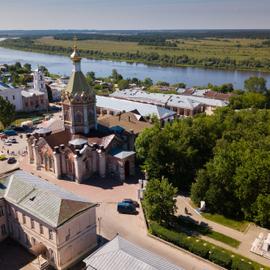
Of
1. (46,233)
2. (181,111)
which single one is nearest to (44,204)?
(46,233)

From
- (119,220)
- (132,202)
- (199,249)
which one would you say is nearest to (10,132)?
(132,202)

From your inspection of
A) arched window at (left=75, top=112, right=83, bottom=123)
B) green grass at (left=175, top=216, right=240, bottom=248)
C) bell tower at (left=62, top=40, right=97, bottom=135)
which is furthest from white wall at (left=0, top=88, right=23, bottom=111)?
green grass at (left=175, top=216, right=240, bottom=248)

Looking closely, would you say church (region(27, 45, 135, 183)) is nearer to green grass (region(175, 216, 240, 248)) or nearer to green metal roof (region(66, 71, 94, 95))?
green metal roof (region(66, 71, 94, 95))

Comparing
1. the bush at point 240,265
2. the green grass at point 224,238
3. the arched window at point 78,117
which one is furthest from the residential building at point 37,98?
the bush at point 240,265

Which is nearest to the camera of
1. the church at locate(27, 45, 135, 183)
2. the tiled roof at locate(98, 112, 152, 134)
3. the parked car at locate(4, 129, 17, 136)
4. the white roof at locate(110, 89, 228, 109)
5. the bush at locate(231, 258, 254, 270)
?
the bush at locate(231, 258, 254, 270)

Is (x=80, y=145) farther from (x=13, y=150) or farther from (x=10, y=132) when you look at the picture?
(x=10, y=132)
